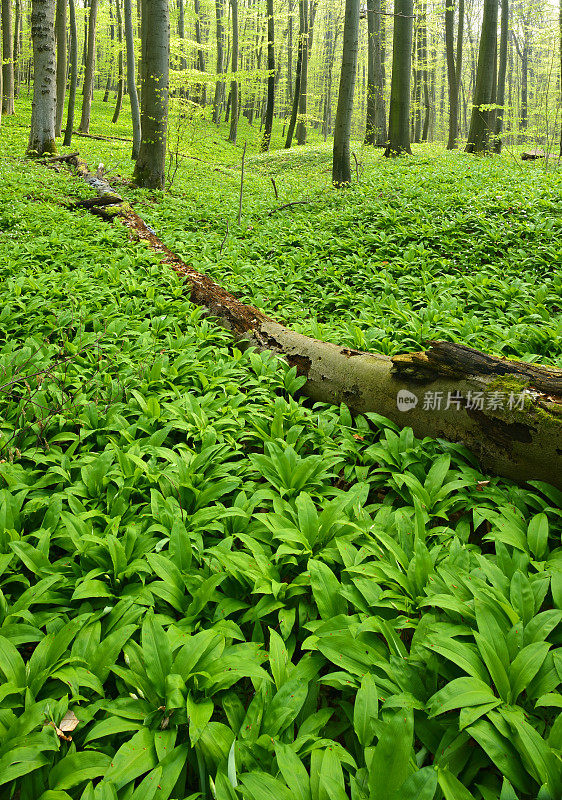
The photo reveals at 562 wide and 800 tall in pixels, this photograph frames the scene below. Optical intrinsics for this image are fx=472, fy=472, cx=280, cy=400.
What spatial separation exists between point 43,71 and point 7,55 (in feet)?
31.8

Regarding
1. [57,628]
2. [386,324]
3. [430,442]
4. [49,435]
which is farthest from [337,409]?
[57,628]

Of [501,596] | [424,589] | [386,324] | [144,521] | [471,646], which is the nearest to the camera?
[471,646]

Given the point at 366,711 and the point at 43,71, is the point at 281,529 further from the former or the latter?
the point at 43,71

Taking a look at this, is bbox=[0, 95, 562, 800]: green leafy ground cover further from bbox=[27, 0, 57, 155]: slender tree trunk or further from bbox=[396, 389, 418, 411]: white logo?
bbox=[27, 0, 57, 155]: slender tree trunk

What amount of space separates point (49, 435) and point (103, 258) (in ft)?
12.1

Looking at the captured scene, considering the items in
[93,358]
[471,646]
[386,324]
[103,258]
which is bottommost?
[471,646]

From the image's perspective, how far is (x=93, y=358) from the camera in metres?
3.85

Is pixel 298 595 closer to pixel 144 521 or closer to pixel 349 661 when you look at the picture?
pixel 349 661

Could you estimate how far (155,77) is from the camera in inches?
354

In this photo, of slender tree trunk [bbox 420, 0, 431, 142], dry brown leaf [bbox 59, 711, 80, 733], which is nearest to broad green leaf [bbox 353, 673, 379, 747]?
dry brown leaf [bbox 59, 711, 80, 733]

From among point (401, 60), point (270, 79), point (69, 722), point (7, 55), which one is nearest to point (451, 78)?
point (401, 60)

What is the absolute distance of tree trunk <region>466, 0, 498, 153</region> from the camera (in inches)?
468

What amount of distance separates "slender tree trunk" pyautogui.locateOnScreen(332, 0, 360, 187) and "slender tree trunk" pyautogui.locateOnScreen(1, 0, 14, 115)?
44.7ft

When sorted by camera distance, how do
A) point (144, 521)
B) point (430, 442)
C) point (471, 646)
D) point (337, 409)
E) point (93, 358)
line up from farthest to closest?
point (93, 358) → point (337, 409) → point (430, 442) → point (144, 521) → point (471, 646)
